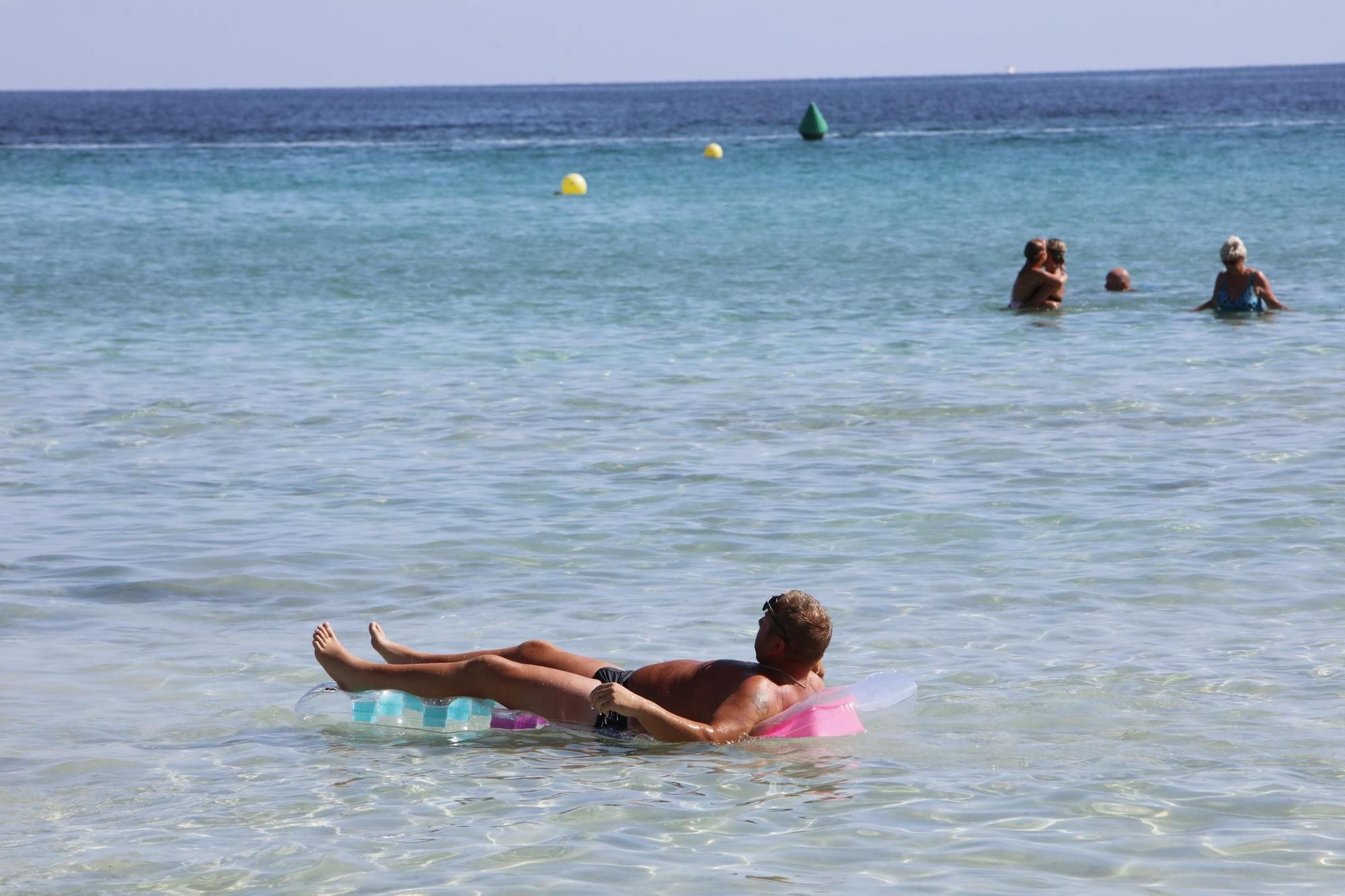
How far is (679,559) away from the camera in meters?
8.48

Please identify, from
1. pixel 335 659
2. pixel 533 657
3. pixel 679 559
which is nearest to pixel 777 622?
pixel 533 657

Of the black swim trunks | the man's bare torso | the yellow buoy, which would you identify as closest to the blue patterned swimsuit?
the man's bare torso

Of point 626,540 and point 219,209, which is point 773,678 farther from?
point 219,209

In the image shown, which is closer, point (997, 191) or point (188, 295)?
point (188, 295)

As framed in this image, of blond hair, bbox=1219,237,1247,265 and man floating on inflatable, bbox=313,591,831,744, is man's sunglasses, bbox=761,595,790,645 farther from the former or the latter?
blond hair, bbox=1219,237,1247,265

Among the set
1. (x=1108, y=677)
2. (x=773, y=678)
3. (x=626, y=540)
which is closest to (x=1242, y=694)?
(x=1108, y=677)

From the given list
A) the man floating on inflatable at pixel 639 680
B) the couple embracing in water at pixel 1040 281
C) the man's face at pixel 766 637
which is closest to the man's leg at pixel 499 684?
Result: the man floating on inflatable at pixel 639 680

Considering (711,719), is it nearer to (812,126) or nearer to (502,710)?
(502,710)

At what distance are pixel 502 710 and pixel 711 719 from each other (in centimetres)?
83

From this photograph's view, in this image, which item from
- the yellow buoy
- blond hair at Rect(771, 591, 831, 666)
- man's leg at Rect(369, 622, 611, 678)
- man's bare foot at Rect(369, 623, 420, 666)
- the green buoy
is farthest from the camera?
the green buoy

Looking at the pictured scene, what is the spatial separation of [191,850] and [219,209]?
32759 millimetres

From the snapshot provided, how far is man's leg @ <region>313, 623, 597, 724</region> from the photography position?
614 centimetres

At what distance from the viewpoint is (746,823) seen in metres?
5.15

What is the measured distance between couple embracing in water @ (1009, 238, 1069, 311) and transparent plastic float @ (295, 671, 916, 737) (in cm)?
1160
